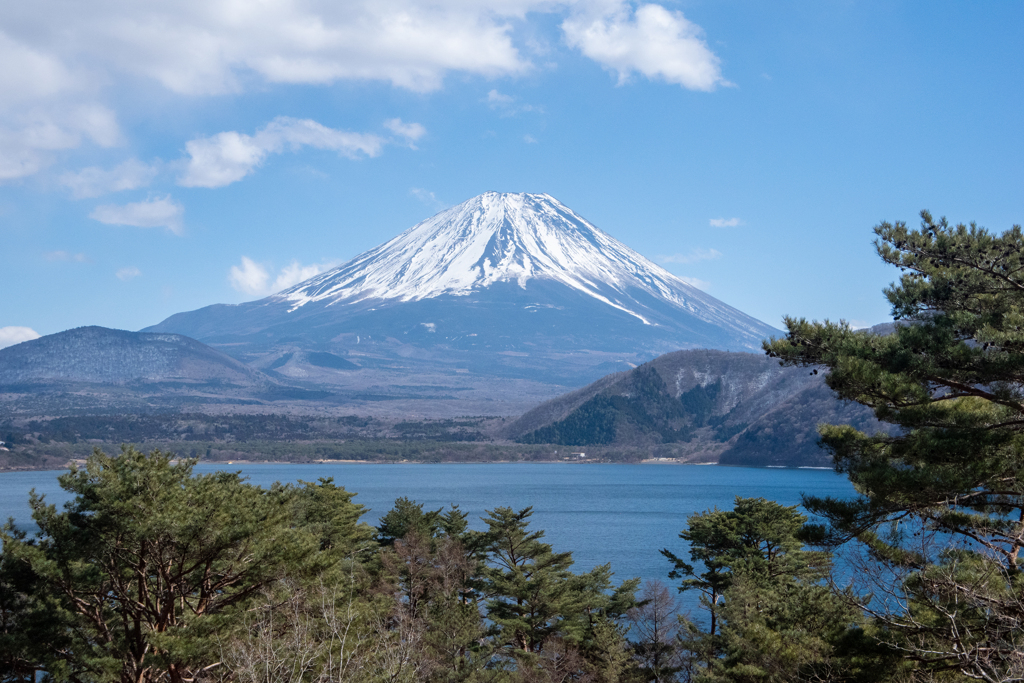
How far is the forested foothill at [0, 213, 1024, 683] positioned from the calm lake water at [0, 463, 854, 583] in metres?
8.31

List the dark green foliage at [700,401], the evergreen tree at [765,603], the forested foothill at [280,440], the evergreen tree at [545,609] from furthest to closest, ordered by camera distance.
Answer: the dark green foliage at [700,401]
the forested foothill at [280,440]
the evergreen tree at [545,609]
the evergreen tree at [765,603]

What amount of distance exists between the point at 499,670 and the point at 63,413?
176114 mm

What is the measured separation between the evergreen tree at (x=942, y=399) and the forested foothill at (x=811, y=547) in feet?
0.07

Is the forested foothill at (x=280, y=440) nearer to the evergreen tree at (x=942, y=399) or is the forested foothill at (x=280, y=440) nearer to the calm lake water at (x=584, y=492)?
the calm lake water at (x=584, y=492)

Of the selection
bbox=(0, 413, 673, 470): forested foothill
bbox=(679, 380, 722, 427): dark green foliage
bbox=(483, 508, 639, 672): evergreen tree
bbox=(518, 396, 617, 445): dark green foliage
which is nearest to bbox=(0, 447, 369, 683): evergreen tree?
bbox=(483, 508, 639, 672): evergreen tree

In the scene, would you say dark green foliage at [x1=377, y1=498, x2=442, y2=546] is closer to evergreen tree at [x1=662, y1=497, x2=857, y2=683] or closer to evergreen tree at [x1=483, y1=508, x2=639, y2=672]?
evergreen tree at [x1=483, y1=508, x2=639, y2=672]

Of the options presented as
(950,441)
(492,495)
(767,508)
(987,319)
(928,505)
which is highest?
(987,319)

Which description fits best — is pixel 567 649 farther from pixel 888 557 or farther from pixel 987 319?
pixel 987 319

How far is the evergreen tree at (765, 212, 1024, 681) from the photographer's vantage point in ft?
24.3

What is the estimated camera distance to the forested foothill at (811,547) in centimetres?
760

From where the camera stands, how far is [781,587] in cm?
1659

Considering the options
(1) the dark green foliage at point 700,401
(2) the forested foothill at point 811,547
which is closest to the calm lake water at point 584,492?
(2) the forested foothill at point 811,547

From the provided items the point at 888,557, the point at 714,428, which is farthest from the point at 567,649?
the point at 714,428

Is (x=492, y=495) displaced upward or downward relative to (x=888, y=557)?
downward
